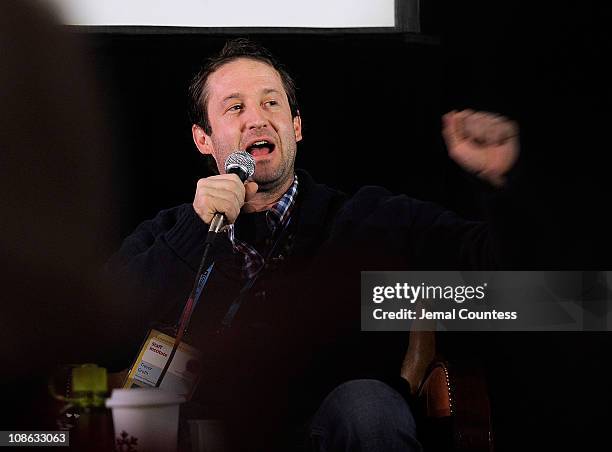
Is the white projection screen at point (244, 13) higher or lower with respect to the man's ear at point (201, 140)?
higher

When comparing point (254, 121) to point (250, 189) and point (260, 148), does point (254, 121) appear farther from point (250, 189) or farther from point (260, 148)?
point (250, 189)

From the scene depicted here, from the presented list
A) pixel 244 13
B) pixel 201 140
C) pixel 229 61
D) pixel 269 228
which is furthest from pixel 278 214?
pixel 244 13

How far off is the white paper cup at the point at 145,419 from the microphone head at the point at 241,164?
574 millimetres

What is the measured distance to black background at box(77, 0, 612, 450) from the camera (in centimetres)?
229

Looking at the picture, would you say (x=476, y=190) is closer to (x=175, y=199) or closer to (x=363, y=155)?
(x=363, y=155)

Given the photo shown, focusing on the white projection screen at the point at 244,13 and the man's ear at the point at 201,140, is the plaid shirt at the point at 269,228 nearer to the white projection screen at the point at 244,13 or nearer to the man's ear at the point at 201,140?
the man's ear at the point at 201,140

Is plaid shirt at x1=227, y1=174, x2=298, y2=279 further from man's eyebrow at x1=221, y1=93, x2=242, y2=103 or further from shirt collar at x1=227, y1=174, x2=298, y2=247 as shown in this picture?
man's eyebrow at x1=221, y1=93, x2=242, y2=103

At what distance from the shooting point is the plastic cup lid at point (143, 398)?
212 centimetres

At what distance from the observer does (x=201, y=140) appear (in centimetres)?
229

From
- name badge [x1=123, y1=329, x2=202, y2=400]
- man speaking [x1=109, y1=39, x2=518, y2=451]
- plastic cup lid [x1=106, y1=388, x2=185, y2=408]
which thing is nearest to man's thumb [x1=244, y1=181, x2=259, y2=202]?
man speaking [x1=109, y1=39, x2=518, y2=451]

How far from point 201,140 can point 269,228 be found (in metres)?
0.29

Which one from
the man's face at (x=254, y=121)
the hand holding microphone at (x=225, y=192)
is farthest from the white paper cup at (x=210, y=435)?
the man's face at (x=254, y=121)

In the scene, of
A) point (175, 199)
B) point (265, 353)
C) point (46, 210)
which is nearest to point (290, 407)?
point (265, 353)

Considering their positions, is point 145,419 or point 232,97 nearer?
point 145,419
